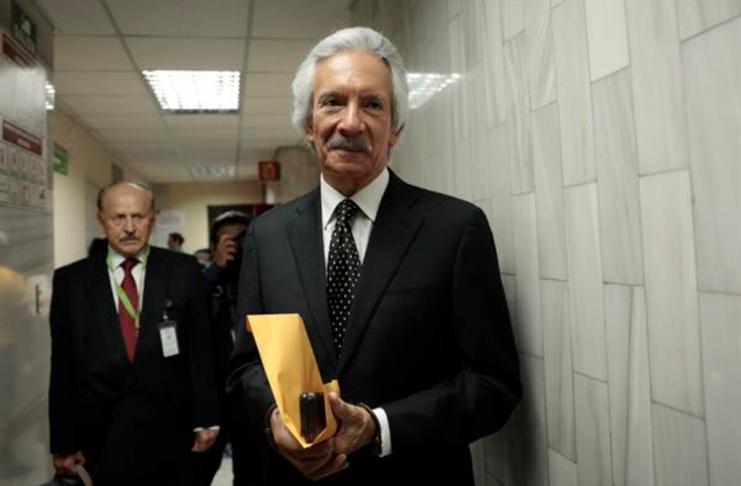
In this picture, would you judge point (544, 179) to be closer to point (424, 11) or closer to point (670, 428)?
point (670, 428)

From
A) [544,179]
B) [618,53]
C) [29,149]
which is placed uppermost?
[29,149]

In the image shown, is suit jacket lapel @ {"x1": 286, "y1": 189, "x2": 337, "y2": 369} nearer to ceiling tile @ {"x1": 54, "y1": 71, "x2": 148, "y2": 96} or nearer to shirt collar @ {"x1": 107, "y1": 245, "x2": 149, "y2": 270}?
shirt collar @ {"x1": 107, "y1": 245, "x2": 149, "y2": 270}

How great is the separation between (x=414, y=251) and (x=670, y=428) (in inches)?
20.7

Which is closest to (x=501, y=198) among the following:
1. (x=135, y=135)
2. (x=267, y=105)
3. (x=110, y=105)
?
(x=267, y=105)

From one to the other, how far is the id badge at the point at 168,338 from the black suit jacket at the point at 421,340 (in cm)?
93

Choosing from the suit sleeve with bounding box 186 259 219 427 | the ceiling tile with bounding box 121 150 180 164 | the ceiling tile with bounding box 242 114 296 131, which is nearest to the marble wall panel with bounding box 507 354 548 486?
the suit sleeve with bounding box 186 259 219 427

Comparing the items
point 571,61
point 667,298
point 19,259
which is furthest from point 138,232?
point 667,298

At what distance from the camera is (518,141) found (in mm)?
1229

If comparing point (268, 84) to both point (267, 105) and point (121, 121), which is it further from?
point (121, 121)

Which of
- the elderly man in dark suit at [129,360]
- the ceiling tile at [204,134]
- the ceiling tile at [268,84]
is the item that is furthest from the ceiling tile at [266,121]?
the elderly man in dark suit at [129,360]

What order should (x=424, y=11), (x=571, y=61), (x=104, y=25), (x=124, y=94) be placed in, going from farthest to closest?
1. (x=124, y=94)
2. (x=104, y=25)
3. (x=424, y=11)
4. (x=571, y=61)

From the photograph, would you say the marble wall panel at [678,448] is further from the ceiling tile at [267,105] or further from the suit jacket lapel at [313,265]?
the ceiling tile at [267,105]

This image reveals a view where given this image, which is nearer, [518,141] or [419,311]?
[419,311]

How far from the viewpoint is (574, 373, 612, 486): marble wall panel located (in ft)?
3.13
